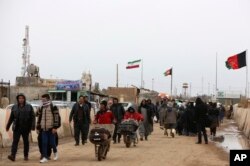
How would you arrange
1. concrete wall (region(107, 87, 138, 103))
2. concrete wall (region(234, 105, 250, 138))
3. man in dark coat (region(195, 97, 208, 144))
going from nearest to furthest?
man in dark coat (region(195, 97, 208, 144)) → concrete wall (region(234, 105, 250, 138)) → concrete wall (region(107, 87, 138, 103))

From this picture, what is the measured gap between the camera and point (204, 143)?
23.4 meters

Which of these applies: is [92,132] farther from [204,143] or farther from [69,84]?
[69,84]

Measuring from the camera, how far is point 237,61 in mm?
44156

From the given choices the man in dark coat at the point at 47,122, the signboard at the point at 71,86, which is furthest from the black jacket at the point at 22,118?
the signboard at the point at 71,86

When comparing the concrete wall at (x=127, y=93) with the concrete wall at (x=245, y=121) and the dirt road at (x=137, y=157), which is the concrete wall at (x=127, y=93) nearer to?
the concrete wall at (x=245, y=121)

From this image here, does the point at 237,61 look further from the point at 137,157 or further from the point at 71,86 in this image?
the point at 137,157

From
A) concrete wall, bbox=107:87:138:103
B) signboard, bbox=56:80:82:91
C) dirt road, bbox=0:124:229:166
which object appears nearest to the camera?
dirt road, bbox=0:124:229:166

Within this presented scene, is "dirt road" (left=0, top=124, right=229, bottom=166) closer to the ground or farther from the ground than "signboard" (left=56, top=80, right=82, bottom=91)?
closer to the ground

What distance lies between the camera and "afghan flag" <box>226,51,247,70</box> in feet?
143

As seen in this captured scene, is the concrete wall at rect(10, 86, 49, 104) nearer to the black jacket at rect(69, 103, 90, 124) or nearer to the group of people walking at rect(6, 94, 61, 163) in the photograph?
the black jacket at rect(69, 103, 90, 124)

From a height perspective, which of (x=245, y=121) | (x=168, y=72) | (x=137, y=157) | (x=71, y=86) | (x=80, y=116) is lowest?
(x=137, y=157)

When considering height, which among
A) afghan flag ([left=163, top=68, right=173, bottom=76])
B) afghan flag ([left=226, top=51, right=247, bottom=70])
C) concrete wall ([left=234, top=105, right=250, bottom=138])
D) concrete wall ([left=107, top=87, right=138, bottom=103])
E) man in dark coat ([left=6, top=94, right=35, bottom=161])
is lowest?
concrete wall ([left=234, top=105, right=250, bottom=138])

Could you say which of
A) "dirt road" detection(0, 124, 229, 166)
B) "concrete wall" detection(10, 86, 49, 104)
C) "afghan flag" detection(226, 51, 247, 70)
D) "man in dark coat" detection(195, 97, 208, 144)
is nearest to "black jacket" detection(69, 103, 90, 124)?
"dirt road" detection(0, 124, 229, 166)

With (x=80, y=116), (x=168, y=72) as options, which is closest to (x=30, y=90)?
(x=168, y=72)
